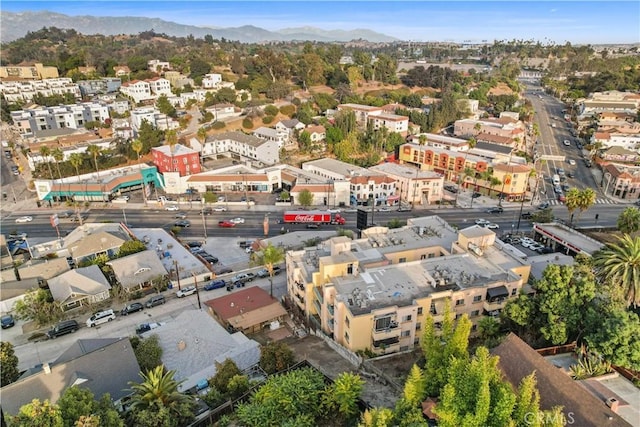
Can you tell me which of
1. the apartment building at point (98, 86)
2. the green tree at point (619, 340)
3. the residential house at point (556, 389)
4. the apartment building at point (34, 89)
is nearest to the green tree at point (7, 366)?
the residential house at point (556, 389)

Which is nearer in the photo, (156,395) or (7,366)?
(156,395)

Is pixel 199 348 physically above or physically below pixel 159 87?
below

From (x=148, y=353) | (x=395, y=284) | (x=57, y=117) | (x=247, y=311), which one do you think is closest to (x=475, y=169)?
(x=395, y=284)

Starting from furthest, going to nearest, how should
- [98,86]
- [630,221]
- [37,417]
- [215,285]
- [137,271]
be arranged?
1. [98,86]
2. [630,221]
3. [215,285]
4. [137,271]
5. [37,417]

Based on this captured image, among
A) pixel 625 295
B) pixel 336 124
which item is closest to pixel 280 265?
pixel 625 295

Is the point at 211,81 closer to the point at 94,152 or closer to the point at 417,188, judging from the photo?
the point at 94,152

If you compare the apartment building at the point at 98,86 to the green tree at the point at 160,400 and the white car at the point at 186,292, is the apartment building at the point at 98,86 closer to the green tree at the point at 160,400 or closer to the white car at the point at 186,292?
the white car at the point at 186,292

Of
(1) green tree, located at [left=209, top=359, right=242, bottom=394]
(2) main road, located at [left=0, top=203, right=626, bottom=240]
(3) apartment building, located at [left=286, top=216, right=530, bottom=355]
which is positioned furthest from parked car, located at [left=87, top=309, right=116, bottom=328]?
(2) main road, located at [left=0, top=203, right=626, bottom=240]
